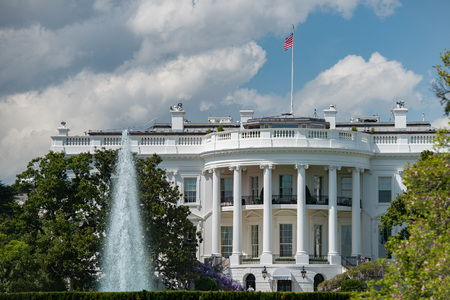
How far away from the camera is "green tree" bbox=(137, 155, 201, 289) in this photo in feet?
185

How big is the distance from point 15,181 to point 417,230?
33.2 meters

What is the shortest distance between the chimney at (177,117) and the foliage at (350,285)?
78.8 feet

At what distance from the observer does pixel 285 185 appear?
65.9m

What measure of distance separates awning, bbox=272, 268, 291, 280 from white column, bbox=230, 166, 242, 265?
8.73 ft

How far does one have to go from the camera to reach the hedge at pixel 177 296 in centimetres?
4746

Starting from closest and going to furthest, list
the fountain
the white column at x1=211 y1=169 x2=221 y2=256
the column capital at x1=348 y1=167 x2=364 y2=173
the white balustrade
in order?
the fountain
the white balustrade
the white column at x1=211 y1=169 x2=221 y2=256
the column capital at x1=348 y1=167 x2=364 y2=173

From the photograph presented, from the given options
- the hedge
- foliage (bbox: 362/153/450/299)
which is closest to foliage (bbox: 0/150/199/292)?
the hedge

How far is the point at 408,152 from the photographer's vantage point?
66.7m

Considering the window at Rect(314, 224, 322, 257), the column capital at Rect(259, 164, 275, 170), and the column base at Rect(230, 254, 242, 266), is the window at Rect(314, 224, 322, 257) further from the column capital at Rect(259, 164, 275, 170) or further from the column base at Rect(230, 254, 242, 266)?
the column capital at Rect(259, 164, 275, 170)

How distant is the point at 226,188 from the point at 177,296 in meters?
19.8

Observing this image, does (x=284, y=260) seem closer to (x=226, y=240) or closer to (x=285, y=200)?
(x=285, y=200)

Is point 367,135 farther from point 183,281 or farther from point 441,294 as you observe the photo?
point 441,294

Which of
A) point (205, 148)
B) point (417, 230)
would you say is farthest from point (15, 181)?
point (417, 230)

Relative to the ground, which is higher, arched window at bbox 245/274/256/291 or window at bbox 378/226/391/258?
window at bbox 378/226/391/258
